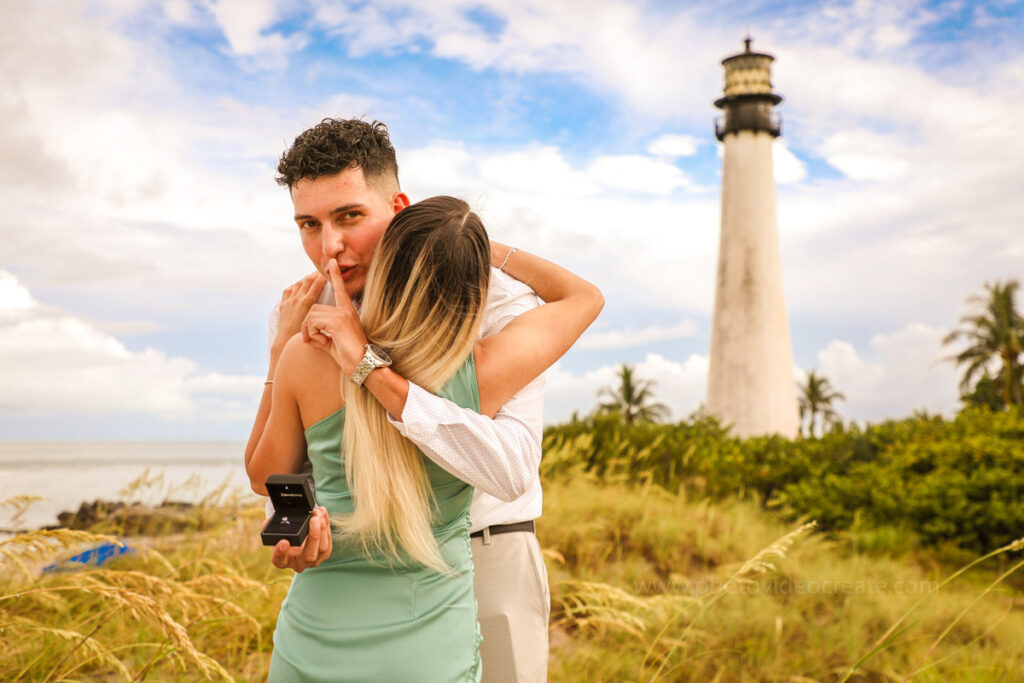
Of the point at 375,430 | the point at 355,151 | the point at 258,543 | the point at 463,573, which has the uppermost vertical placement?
the point at 355,151

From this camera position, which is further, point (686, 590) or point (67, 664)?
point (686, 590)

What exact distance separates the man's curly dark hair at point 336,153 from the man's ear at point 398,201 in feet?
0.24

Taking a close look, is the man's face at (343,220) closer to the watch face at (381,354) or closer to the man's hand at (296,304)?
the man's hand at (296,304)

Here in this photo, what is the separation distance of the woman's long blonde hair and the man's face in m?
0.27

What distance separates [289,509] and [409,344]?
447 mm

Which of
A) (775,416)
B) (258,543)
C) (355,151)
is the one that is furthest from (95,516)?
(775,416)

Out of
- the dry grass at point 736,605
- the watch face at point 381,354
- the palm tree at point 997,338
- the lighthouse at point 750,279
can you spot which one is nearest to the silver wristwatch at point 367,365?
the watch face at point 381,354

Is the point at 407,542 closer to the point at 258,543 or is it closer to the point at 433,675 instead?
the point at 433,675

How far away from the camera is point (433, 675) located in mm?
1696

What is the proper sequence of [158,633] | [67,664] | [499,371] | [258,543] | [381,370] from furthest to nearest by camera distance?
[258,543], [158,633], [67,664], [499,371], [381,370]

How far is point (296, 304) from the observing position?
6.59ft

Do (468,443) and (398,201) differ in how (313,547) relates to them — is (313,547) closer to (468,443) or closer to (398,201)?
(468,443)

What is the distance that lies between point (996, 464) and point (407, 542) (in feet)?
28.7

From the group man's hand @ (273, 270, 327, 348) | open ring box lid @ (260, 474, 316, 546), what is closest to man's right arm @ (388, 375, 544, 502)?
open ring box lid @ (260, 474, 316, 546)
